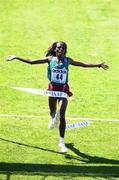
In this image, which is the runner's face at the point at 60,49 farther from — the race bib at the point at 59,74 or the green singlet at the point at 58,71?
the race bib at the point at 59,74

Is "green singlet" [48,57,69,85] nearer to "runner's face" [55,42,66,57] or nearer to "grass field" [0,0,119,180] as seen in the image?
"runner's face" [55,42,66,57]

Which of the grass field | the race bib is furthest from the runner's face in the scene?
the grass field

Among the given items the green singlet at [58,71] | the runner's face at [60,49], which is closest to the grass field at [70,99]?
the green singlet at [58,71]

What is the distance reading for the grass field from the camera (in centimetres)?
1117

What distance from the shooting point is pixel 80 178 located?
1054 centimetres

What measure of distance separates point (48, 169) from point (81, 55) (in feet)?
27.4

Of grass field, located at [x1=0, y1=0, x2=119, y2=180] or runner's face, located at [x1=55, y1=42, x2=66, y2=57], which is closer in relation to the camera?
grass field, located at [x1=0, y1=0, x2=119, y2=180]

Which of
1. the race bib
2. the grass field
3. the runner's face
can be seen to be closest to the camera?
the grass field

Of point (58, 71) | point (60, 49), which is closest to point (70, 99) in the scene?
point (58, 71)

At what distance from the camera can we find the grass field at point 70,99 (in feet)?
36.7

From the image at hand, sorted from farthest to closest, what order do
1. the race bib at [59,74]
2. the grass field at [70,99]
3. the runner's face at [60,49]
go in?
the race bib at [59,74] → the runner's face at [60,49] → the grass field at [70,99]

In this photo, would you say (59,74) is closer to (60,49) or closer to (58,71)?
(58,71)

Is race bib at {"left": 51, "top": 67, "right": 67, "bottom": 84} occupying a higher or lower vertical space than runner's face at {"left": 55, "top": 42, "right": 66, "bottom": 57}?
lower

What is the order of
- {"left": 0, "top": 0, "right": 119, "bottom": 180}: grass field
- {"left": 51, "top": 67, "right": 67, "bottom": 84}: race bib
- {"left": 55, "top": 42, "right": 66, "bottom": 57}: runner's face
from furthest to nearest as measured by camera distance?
{"left": 51, "top": 67, "right": 67, "bottom": 84}: race bib
{"left": 55, "top": 42, "right": 66, "bottom": 57}: runner's face
{"left": 0, "top": 0, "right": 119, "bottom": 180}: grass field
